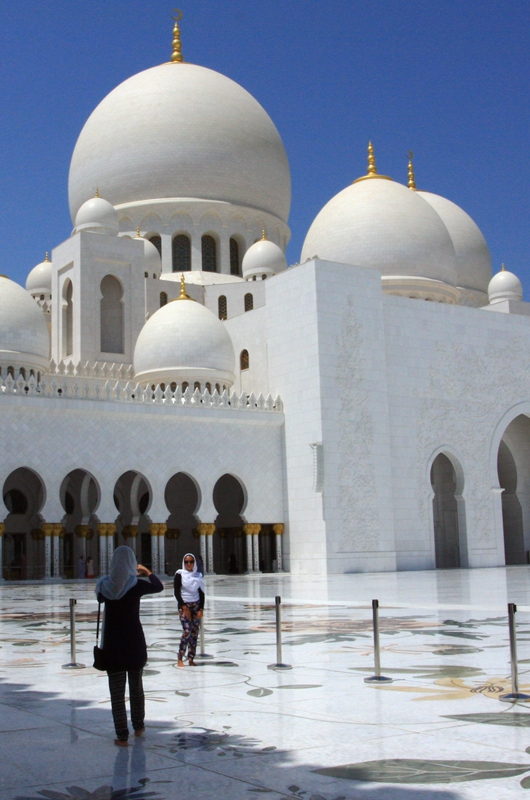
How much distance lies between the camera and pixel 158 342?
22516 mm

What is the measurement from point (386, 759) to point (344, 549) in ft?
56.4

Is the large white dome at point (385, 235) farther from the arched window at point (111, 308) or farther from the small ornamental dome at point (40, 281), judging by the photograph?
the small ornamental dome at point (40, 281)

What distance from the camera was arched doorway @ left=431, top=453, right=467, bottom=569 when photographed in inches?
935

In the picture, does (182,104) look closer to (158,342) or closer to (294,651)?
(158,342)

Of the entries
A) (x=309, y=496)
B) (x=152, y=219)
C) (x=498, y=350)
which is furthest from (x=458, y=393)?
(x=152, y=219)

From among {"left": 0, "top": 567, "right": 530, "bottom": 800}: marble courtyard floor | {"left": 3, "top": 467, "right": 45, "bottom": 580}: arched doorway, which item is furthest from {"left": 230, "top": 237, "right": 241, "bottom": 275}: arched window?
{"left": 0, "top": 567, "right": 530, "bottom": 800}: marble courtyard floor

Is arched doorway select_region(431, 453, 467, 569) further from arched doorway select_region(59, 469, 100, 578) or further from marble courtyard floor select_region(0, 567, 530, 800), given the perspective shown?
marble courtyard floor select_region(0, 567, 530, 800)

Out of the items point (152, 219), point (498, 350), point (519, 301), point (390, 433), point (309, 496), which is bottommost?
point (309, 496)


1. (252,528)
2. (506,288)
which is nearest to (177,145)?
(506,288)

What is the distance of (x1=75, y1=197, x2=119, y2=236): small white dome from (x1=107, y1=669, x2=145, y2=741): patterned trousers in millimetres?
21974

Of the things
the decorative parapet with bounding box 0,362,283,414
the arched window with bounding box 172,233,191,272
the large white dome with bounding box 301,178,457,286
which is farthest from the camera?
the arched window with bounding box 172,233,191,272

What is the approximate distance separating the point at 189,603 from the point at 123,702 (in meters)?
2.42

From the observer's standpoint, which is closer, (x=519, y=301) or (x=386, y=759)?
(x=386, y=759)

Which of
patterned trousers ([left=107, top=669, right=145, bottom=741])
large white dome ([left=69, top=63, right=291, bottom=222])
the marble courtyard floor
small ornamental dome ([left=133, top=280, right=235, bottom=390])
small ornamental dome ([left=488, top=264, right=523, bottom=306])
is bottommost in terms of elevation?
the marble courtyard floor
